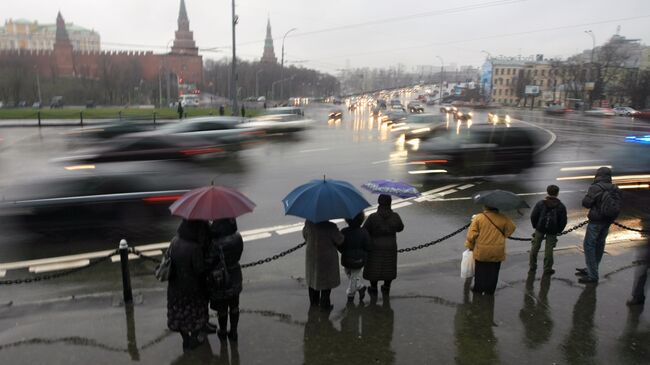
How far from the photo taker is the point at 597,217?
6.68 m

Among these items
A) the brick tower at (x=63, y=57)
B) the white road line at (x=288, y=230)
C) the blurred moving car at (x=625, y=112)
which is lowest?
the white road line at (x=288, y=230)

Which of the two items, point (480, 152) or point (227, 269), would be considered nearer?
point (227, 269)

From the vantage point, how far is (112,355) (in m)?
4.82

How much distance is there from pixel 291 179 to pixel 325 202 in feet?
32.1

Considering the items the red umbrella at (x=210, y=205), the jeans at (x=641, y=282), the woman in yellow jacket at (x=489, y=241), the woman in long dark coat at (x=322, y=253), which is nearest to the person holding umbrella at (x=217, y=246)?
the red umbrella at (x=210, y=205)

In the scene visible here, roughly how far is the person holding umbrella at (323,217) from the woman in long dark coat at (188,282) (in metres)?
1.17

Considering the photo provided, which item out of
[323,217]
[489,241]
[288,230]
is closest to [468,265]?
[489,241]

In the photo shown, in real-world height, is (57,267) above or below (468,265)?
below

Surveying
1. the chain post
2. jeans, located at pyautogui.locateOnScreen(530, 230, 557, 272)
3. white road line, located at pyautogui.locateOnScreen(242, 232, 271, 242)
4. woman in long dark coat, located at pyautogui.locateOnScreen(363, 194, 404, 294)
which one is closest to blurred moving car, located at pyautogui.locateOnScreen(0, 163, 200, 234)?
white road line, located at pyautogui.locateOnScreen(242, 232, 271, 242)

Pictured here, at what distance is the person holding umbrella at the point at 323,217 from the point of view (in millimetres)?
5211

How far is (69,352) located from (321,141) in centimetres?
2309

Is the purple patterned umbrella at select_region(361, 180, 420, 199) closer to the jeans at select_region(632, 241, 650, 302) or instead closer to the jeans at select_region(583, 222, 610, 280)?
the jeans at select_region(583, 222, 610, 280)

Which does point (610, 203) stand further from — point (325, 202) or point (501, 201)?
point (325, 202)

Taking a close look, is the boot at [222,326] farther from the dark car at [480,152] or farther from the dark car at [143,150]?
the dark car at [480,152]
